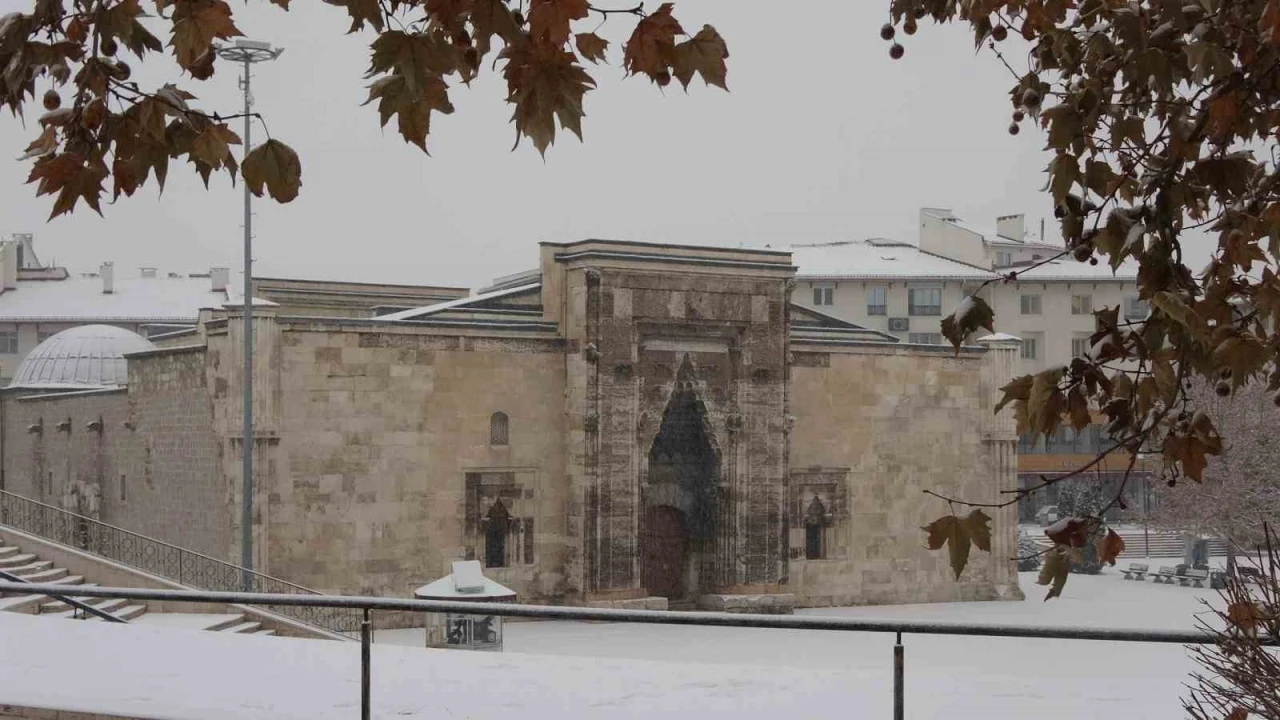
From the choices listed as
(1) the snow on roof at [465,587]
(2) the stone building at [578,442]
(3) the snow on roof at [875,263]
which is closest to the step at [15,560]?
(2) the stone building at [578,442]

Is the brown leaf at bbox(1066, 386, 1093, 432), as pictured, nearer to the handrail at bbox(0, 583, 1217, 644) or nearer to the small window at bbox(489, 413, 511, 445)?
the handrail at bbox(0, 583, 1217, 644)

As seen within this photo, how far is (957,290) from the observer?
66062mm

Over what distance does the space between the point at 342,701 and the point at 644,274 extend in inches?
893

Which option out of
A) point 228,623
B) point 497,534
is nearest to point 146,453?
point 497,534

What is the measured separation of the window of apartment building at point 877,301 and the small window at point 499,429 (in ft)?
128

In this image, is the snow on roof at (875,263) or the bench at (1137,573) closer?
the bench at (1137,573)

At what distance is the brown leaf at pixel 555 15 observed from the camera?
383 cm

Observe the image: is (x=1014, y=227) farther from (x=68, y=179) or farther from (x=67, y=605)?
(x=68, y=179)

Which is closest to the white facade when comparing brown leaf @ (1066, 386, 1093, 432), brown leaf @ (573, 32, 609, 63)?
brown leaf @ (1066, 386, 1093, 432)

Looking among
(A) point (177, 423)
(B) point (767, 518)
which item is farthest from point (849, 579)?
(A) point (177, 423)

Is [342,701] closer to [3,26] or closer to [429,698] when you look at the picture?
[429,698]

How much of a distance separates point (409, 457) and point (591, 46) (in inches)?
983

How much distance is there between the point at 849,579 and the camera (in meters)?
32.9

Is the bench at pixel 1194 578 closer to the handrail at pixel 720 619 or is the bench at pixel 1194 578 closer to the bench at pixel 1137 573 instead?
the bench at pixel 1137 573
